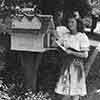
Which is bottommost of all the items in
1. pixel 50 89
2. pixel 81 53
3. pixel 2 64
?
pixel 50 89

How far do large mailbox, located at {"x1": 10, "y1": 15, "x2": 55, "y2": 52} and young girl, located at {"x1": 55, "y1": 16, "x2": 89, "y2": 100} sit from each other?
272mm

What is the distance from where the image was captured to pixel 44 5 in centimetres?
437

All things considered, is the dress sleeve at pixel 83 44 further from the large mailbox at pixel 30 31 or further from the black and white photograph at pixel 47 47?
the large mailbox at pixel 30 31

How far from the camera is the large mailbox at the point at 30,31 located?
3.39 metres

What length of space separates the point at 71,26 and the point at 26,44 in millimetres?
616

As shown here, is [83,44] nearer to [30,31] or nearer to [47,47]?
[47,47]

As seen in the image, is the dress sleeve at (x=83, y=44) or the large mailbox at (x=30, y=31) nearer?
the large mailbox at (x=30, y=31)

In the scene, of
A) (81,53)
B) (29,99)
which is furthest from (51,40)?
(29,99)

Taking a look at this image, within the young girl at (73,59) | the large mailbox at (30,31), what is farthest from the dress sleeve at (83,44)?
the large mailbox at (30,31)

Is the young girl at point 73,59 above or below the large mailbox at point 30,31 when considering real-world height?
below

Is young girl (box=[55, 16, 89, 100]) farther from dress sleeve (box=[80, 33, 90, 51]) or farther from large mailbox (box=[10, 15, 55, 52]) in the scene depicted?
large mailbox (box=[10, 15, 55, 52])

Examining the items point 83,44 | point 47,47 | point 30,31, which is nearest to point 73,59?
point 83,44

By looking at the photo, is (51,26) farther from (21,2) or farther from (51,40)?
(21,2)

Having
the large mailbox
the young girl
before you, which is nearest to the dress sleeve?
the young girl
